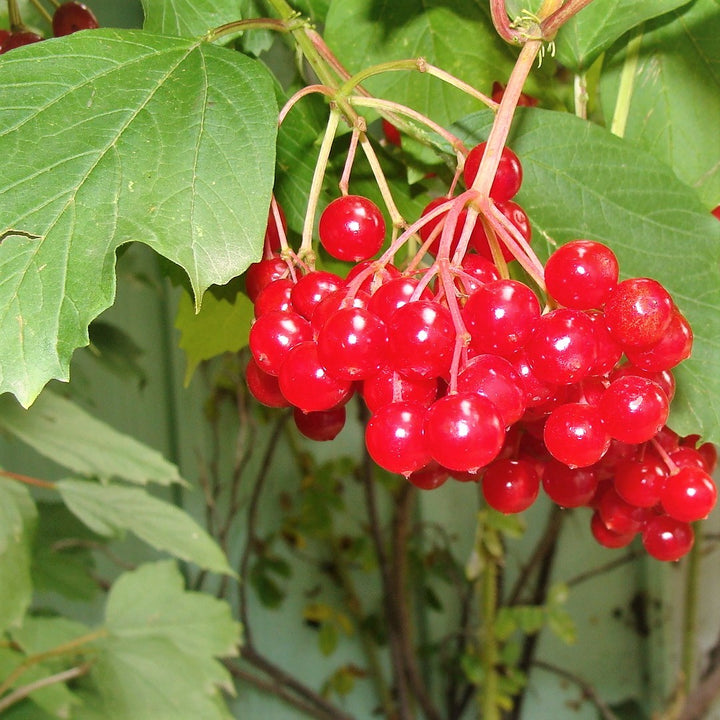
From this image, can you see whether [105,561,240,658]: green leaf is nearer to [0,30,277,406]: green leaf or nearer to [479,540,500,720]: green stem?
[479,540,500,720]: green stem

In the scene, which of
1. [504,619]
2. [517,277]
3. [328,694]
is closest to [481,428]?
[517,277]

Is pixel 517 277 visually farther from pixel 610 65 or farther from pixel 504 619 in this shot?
A: pixel 504 619

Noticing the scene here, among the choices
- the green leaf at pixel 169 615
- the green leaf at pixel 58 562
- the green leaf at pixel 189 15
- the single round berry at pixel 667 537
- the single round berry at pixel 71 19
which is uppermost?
the green leaf at pixel 189 15

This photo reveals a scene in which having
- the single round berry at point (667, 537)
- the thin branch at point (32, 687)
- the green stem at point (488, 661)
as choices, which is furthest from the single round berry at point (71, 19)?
the green stem at point (488, 661)

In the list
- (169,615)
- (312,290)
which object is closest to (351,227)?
(312,290)

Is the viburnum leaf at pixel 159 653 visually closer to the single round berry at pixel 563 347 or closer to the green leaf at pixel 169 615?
the green leaf at pixel 169 615

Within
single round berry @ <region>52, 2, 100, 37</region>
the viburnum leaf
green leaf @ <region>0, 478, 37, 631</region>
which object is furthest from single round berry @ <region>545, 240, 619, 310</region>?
the viburnum leaf
